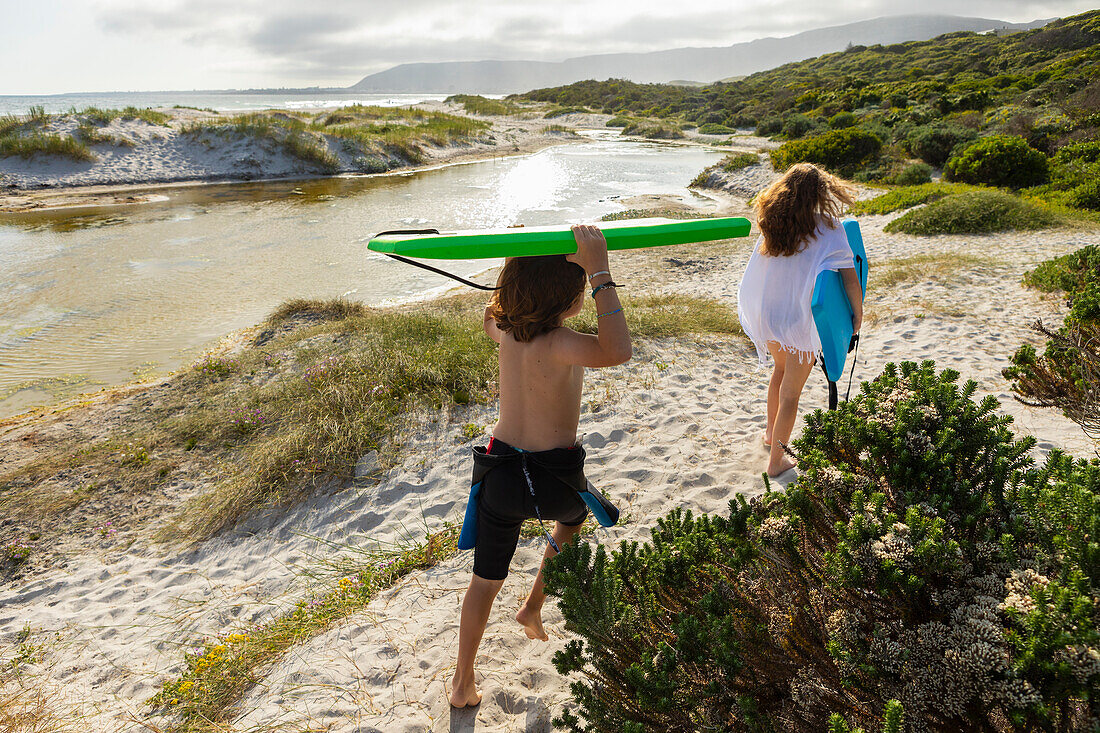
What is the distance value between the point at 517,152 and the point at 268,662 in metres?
34.5

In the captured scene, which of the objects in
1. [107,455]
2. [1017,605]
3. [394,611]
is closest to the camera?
[1017,605]

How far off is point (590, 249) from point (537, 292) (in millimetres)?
271

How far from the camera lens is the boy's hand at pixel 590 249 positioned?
207cm

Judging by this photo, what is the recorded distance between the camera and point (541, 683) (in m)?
2.76

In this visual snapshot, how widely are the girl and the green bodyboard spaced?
1.27m

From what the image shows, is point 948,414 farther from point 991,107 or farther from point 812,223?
point 991,107

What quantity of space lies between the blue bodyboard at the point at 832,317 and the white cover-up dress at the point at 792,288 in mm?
64

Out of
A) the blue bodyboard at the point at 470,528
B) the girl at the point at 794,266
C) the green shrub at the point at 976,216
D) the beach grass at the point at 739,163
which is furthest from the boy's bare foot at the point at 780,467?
the beach grass at the point at 739,163

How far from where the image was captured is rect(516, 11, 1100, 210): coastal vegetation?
14125 millimetres

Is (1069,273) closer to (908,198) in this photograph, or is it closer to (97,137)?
(908,198)

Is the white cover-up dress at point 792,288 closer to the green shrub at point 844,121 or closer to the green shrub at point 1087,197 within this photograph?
the green shrub at point 1087,197

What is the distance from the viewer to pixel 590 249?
6.86 ft

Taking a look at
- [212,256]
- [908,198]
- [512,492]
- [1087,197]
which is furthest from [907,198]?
[212,256]

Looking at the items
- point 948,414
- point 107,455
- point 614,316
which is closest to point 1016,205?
point 948,414
